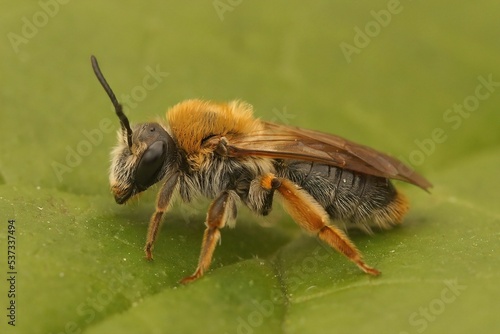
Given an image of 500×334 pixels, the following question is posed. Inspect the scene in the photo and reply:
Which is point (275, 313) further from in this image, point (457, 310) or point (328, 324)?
point (457, 310)

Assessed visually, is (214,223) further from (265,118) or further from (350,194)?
(265,118)

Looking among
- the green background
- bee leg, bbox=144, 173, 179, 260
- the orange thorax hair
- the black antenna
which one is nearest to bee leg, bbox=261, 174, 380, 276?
the green background

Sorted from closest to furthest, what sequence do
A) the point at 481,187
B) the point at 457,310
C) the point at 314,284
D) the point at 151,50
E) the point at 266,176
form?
the point at 457,310
the point at 314,284
the point at 266,176
the point at 481,187
the point at 151,50

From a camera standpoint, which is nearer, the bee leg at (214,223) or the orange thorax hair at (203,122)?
the bee leg at (214,223)

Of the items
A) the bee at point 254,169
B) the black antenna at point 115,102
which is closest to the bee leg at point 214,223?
the bee at point 254,169

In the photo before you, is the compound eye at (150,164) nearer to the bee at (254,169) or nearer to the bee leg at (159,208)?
the bee at (254,169)

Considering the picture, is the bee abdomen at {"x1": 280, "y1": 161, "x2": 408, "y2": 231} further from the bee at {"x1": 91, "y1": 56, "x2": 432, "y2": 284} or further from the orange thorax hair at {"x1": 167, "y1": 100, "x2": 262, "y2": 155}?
the orange thorax hair at {"x1": 167, "y1": 100, "x2": 262, "y2": 155}

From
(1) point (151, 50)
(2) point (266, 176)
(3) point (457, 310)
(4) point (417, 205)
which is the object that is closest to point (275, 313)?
(3) point (457, 310)
